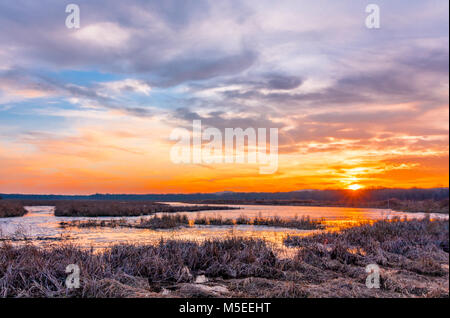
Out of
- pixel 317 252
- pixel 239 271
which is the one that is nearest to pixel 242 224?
pixel 317 252

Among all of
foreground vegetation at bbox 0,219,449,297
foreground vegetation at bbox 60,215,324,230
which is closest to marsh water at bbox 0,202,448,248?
foreground vegetation at bbox 60,215,324,230

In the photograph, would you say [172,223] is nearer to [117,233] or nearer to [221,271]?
[117,233]

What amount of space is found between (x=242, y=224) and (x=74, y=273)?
81.7ft

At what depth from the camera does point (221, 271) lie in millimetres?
12266

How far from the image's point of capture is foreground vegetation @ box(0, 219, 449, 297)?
9188mm

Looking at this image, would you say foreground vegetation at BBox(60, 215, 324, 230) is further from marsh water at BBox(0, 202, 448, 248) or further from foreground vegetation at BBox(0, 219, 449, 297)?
foreground vegetation at BBox(0, 219, 449, 297)

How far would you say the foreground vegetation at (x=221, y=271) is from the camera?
919 centimetres

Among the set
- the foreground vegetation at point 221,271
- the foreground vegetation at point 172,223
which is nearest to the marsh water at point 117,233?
the foreground vegetation at point 172,223

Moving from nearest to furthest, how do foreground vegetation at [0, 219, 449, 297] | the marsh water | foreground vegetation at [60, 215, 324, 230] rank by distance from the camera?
foreground vegetation at [0, 219, 449, 297] < the marsh water < foreground vegetation at [60, 215, 324, 230]

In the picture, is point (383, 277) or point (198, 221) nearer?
point (383, 277)

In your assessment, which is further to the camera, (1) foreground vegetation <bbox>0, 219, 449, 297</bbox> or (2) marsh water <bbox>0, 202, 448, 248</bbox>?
A: (2) marsh water <bbox>0, 202, 448, 248</bbox>
